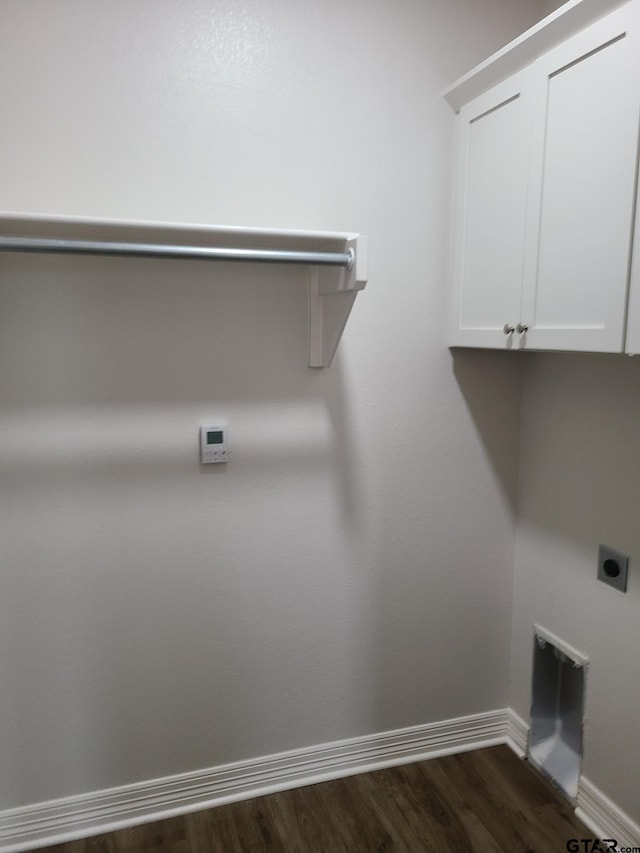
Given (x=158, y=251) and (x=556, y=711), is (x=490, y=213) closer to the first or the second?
(x=158, y=251)

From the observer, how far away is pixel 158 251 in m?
1.39

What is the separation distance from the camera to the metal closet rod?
1.33m

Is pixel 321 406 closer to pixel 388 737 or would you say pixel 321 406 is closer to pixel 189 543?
pixel 189 543

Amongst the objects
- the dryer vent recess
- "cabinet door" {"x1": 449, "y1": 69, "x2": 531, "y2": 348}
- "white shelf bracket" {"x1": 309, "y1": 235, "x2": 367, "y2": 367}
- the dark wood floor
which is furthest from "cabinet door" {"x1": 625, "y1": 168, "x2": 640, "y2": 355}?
the dark wood floor

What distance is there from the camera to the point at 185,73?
1.65 metres

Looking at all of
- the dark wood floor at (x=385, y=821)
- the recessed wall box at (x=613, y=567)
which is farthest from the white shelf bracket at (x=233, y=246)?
the dark wood floor at (x=385, y=821)

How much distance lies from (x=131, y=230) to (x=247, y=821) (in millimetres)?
1686

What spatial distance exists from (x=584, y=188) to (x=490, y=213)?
368 millimetres

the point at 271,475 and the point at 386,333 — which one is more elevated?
the point at 386,333

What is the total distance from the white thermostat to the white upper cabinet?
2.57ft

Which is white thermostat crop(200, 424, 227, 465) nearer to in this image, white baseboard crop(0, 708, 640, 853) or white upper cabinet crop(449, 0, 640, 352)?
white upper cabinet crop(449, 0, 640, 352)

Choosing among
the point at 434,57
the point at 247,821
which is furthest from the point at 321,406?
the point at 247,821

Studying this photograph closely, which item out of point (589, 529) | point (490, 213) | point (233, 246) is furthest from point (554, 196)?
point (589, 529)

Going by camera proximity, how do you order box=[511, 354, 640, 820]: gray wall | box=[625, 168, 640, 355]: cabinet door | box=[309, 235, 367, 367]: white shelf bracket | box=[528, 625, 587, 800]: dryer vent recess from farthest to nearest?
box=[528, 625, 587, 800]: dryer vent recess → box=[511, 354, 640, 820]: gray wall → box=[309, 235, 367, 367]: white shelf bracket → box=[625, 168, 640, 355]: cabinet door
